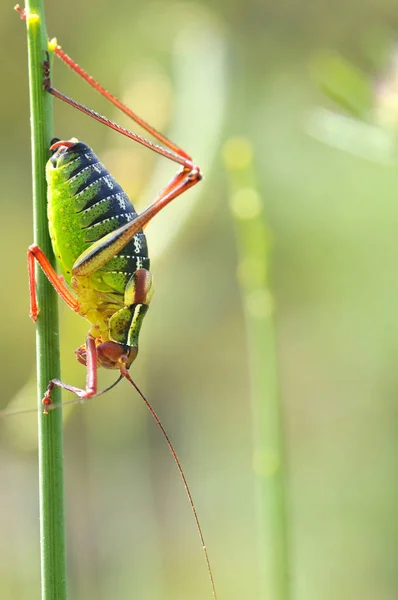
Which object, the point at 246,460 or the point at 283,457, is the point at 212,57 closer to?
the point at 283,457

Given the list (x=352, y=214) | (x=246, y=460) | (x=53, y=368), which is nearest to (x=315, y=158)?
(x=352, y=214)

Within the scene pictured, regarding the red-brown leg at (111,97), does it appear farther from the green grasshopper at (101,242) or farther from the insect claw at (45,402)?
the insect claw at (45,402)

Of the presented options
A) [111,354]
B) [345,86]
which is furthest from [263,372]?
[345,86]

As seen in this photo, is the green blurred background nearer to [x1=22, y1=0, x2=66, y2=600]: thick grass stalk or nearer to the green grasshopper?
the green grasshopper

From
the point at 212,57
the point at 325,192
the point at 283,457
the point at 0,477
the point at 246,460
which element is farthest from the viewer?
the point at 325,192

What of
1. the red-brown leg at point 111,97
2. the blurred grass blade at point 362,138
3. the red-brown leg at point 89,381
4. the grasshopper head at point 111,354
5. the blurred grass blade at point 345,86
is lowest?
the red-brown leg at point 89,381

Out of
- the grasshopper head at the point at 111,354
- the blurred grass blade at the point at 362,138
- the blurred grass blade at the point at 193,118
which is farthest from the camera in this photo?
the blurred grass blade at the point at 193,118

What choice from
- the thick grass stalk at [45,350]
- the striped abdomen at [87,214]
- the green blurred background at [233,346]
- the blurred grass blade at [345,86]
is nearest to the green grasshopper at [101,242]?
the striped abdomen at [87,214]

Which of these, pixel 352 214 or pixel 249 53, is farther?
pixel 249 53
